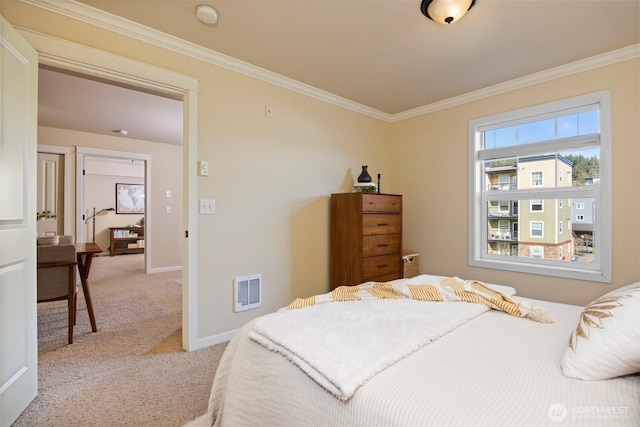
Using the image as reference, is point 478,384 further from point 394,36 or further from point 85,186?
point 85,186

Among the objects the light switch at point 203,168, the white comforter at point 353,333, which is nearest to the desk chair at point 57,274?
the light switch at point 203,168

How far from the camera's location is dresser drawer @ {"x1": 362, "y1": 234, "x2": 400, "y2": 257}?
2.92 m

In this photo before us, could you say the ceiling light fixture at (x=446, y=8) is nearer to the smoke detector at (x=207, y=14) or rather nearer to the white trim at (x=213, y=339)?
the smoke detector at (x=207, y=14)

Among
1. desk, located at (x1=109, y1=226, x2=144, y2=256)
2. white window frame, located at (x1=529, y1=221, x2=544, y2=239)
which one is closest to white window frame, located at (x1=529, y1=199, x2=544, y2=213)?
white window frame, located at (x1=529, y1=221, x2=544, y2=239)

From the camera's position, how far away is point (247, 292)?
2666 millimetres

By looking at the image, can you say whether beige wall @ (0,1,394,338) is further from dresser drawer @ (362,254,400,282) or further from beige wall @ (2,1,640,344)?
dresser drawer @ (362,254,400,282)

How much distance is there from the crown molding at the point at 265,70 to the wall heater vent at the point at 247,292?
1.82 meters

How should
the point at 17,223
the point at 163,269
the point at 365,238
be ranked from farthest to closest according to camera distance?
1. the point at 163,269
2. the point at 365,238
3. the point at 17,223

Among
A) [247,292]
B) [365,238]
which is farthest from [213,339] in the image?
[365,238]

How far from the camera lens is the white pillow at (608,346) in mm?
797

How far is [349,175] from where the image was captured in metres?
3.51

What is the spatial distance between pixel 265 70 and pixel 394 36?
1168 mm

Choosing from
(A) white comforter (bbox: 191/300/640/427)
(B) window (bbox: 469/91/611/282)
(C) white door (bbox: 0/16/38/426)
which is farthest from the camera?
(B) window (bbox: 469/91/611/282)

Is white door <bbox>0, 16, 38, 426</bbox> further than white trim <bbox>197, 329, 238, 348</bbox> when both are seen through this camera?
No
